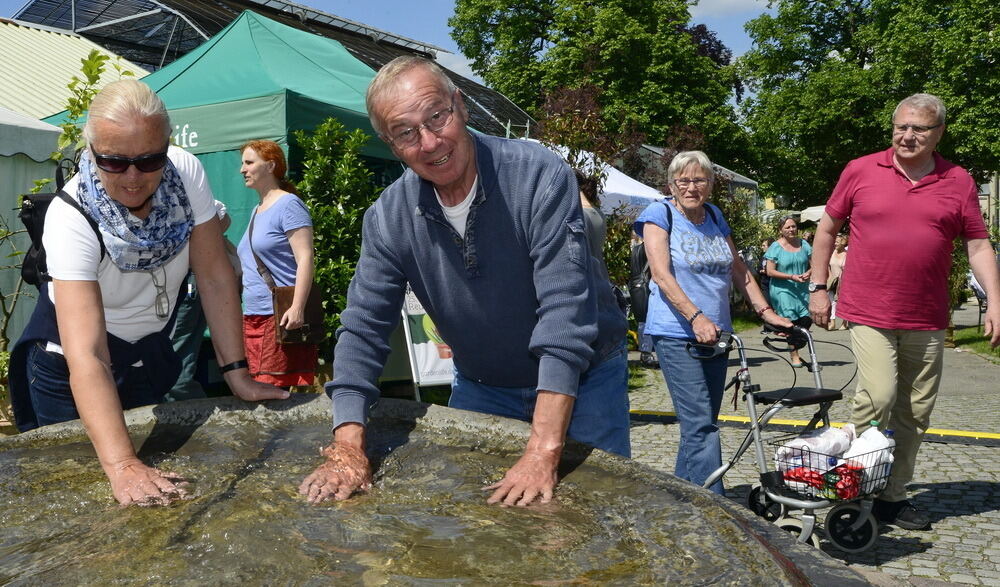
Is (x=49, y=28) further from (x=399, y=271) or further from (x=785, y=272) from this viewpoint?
(x=399, y=271)

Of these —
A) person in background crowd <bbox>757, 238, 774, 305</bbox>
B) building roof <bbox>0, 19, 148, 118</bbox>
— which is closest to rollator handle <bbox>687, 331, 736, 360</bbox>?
person in background crowd <bbox>757, 238, 774, 305</bbox>

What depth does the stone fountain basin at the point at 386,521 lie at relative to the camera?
68.3 inches

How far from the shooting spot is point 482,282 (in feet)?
8.20

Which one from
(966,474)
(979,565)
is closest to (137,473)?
(979,565)

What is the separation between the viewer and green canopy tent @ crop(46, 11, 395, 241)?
22.5 ft

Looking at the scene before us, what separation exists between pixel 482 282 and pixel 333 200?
4.83m

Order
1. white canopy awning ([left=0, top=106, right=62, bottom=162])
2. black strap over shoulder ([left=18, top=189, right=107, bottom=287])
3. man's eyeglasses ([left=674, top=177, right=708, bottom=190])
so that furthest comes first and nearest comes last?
white canopy awning ([left=0, top=106, right=62, bottom=162])
man's eyeglasses ([left=674, top=177, right=708, bottom=190])
black strap over shoulder ([left=18, top=189, right=107, bottom=287])

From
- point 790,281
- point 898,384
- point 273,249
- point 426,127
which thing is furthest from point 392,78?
point 790,281

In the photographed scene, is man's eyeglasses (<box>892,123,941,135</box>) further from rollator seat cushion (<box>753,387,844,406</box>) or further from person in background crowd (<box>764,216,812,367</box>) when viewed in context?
person in background crowd (<box>764,216,812,367</box>)

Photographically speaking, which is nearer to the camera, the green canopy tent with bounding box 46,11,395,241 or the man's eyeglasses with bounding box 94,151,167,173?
the man's eyeglasses with bounding box 94,151,167,173

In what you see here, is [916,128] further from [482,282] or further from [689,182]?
[482,282]


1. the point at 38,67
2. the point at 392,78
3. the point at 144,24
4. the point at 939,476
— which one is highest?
the point at 144,24

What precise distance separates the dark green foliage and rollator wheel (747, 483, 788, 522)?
366 cm

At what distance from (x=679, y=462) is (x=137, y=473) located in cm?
289
